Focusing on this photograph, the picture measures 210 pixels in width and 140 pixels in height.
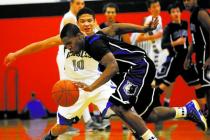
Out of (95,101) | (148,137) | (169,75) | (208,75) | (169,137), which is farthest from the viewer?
(169,75)

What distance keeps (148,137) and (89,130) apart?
3.05 metres

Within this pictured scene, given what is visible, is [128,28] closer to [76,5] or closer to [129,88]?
[129,88]

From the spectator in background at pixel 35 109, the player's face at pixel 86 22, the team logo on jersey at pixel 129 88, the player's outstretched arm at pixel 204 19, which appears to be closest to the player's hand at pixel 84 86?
Answer: the team logo on jersey at pixel 129 88

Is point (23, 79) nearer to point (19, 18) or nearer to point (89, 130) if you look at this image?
point (19, 18)

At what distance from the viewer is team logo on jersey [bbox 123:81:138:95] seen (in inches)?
223

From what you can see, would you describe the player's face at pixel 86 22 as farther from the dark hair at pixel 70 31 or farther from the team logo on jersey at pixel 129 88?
the team logo on jersey at pixel 129 88

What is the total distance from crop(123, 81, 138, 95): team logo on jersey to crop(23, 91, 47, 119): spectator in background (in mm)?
6347

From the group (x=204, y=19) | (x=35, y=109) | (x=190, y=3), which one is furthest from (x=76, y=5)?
(x=35, y=109)

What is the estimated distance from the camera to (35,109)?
11.9 metres

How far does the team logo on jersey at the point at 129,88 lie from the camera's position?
5.67 meters

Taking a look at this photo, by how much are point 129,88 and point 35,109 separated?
646cm

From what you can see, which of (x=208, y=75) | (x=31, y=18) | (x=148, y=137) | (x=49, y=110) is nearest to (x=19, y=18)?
(x=31, y=18)

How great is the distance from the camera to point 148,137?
18.2 ft

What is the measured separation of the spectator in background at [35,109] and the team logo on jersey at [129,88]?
635cm
